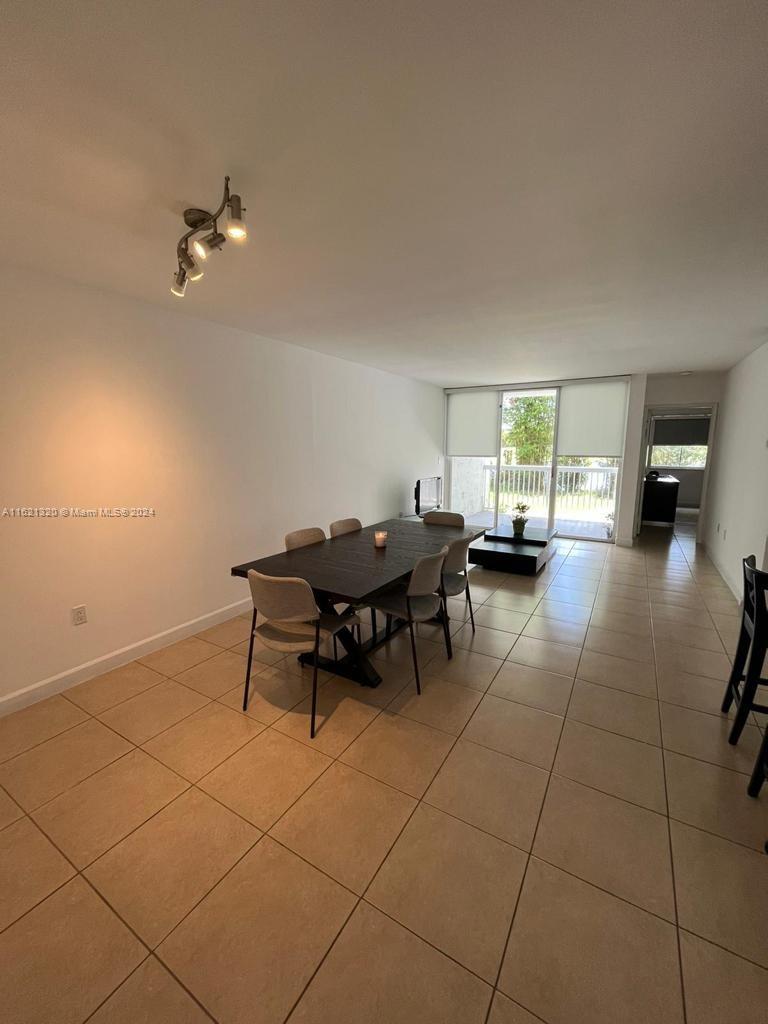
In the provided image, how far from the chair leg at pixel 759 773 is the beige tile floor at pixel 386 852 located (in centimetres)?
4

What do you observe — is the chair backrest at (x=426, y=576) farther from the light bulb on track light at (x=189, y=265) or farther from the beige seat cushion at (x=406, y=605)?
the light bulb on track light at (x=189, y=265)

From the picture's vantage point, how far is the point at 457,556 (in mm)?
2965

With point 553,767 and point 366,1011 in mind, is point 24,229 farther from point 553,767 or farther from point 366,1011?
point 553,767

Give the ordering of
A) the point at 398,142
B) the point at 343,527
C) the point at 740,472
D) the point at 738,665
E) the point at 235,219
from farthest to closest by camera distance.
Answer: the point at 740,472
the point at 343,527
the point at 738,665
the point at 235,219
the point at 398,142

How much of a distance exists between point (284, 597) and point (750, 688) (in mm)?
2282

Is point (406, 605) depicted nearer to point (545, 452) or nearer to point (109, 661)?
point (109, 661)

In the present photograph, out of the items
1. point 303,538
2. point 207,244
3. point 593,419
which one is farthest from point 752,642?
point 593,419

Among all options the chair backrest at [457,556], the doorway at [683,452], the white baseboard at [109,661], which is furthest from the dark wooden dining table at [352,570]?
the doorway at [683,452]

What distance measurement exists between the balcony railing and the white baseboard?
486 cm

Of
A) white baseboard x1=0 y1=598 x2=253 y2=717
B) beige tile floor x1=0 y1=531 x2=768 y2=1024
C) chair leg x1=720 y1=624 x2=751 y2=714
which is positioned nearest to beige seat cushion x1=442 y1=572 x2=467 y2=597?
beige tile floor x1=0 y1=531 x2=768 y2=1024

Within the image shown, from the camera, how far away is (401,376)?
18.4 feet

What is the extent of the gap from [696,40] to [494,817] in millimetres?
2457

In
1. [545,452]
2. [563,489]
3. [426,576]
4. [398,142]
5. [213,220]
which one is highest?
[398,142]

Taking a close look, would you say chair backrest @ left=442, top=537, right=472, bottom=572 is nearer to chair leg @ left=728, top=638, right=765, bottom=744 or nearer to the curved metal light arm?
chair leg @ left=728, top=638, right=765, bottom=744
